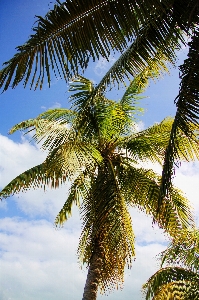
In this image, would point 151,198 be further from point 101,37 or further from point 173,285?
point 101,37

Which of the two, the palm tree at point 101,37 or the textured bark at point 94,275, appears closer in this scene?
the palm tree at point 101,37

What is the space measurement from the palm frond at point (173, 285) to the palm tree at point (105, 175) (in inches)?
33.1

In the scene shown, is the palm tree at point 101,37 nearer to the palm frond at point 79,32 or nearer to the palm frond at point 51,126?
the palm frond at point 79,32

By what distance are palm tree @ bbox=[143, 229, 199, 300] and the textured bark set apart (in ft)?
4.25

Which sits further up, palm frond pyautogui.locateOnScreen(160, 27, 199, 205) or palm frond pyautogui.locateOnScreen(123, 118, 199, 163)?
palm frond pyautogui.locateOnScreen(123, 118, 199, 163)

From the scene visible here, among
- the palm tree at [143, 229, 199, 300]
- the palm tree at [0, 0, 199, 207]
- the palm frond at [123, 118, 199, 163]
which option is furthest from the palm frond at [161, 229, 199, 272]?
the palm tree at [0, 0, 199, 207]

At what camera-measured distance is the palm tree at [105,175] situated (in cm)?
932

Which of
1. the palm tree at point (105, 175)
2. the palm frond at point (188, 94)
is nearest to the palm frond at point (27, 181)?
the palm tree at point (105, 175)

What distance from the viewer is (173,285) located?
29.9 feet

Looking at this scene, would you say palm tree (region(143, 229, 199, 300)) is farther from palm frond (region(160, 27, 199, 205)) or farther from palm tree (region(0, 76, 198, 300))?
palm frond (region(160, 27, 199, 205))

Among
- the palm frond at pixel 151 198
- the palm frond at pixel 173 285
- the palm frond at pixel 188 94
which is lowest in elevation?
the palm frond at pixel 173 285

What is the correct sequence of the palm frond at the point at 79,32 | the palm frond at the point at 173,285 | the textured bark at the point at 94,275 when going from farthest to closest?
the textured bark at the point at 94,275 → the palm frond at the point at 173,285 → the palm frond at the point at 79,32

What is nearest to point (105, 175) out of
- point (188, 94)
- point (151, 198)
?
point (151, 198)

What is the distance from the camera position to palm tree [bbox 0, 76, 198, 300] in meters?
9.32
